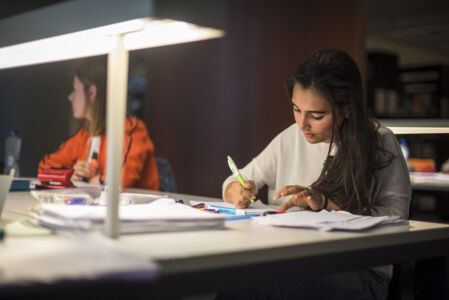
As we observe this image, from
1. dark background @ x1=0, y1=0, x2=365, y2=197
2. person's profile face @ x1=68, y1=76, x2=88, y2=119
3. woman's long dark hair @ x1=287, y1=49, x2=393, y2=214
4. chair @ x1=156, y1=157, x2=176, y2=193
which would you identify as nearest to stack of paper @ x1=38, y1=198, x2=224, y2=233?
woman's long dark hair @ x1=287, y1=49, x2=393, y2=214

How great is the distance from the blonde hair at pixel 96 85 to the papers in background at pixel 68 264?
1734 mm

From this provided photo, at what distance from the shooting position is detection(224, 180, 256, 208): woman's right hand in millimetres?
1471

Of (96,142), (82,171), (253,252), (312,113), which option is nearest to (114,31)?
(253,252)

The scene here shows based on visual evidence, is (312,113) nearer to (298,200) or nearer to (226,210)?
(298,200)

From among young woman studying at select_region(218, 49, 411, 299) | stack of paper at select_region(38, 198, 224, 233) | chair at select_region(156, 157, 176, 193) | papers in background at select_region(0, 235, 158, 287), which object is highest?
young woman studying at select_region(218, 49, 411, 299)

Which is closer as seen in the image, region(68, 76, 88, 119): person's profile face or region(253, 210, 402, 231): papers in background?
region(253, 210, 402, 231): papers in background

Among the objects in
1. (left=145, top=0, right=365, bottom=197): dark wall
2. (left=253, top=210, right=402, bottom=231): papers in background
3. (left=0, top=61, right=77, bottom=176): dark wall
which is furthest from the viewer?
(left=0, top=61, right=77, bottom=176): dark wall

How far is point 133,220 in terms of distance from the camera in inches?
36.8

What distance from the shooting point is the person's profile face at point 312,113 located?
5.43 feet

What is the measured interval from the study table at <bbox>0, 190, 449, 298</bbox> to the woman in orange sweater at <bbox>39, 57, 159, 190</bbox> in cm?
→ 127

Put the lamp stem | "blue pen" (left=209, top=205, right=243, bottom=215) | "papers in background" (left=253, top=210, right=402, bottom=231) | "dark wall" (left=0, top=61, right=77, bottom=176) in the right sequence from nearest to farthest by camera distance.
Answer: the lamp stem
"papers in background" (left=253, top=210, right=402, bottom=231)
"blue pen" (left=209, top=205, right=243, bottom=215)
"dark wall" (left=0, top=61, right=77, bottom=176)

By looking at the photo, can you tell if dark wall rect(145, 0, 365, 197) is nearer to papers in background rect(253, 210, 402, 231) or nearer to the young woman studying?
the young woman studying

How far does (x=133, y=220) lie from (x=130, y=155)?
1.50 m

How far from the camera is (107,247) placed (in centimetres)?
79
